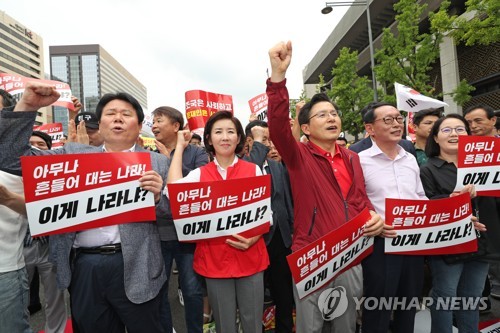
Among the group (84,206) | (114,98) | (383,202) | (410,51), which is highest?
Result: (410,51)

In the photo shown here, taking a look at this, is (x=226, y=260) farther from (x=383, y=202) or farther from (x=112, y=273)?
(x=383, y=202)

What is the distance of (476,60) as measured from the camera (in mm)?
17656

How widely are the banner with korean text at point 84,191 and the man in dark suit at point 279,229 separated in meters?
1.33

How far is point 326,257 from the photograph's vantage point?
85.0 inches

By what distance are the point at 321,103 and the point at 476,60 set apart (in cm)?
1982

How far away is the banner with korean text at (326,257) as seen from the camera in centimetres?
211

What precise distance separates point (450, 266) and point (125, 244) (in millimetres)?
2495

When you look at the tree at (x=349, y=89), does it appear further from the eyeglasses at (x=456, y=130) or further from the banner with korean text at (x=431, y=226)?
the banner with korean text at (x=431, y=226)

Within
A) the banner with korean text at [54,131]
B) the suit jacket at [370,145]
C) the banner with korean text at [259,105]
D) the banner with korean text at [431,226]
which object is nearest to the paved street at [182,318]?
the banner with korean text at [431,226]

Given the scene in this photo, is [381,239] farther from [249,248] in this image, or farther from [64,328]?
[64,328]

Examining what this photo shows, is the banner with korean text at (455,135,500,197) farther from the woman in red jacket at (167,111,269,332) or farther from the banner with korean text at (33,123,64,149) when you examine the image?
the banner with korean text at (33,123,64,149)

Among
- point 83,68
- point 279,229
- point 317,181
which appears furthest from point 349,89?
point 83,68

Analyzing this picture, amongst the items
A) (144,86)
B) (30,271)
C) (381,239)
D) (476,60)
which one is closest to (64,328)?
(30,271)

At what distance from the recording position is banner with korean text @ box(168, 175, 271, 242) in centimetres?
221
